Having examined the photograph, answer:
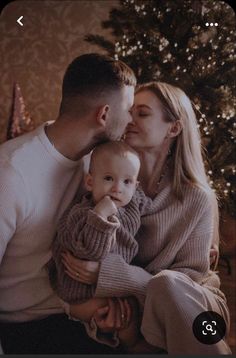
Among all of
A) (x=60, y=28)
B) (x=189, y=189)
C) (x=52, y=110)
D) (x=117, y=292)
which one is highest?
(x=60, y=28)

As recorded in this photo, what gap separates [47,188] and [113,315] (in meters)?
0.27

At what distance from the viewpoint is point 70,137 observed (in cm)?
82

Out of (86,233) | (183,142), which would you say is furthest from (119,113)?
(86,233)

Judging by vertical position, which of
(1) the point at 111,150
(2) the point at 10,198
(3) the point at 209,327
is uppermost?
(1) the point at 111,150

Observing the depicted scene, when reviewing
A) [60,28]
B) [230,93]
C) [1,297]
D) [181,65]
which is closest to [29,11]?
[60,28]

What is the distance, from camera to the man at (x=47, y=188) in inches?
31.7

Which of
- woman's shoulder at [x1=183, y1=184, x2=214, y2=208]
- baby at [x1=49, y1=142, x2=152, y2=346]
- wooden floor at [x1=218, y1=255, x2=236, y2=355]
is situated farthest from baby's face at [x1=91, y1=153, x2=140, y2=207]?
wooden floor at [x1=218, y1=255, x2=236, y2=355]

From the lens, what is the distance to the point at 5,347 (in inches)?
32.9

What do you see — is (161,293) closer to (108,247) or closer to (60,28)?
(108,247)

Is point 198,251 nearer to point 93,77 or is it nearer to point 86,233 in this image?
point 86,233

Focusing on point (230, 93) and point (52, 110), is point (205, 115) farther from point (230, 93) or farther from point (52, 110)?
point (52, 110)

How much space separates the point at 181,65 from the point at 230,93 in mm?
112

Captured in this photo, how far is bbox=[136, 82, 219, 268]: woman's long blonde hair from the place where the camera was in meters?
0.82

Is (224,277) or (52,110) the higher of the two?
(52,110)
